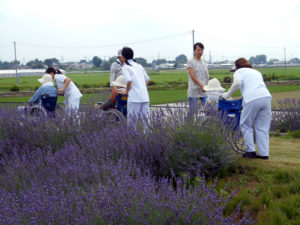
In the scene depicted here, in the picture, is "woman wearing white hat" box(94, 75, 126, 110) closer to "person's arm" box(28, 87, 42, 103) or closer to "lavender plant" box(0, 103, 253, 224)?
"lavender plant" box(0, 103, 253, 224)

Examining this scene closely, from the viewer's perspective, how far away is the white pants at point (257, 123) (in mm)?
6516

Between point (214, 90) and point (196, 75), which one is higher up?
point (196, 75)

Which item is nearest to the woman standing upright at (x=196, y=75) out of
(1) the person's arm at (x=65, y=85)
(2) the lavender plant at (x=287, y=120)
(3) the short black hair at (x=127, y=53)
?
(3) the short black hair at (x=127, y=53)

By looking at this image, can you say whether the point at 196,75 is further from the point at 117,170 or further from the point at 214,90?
the point at 117,170

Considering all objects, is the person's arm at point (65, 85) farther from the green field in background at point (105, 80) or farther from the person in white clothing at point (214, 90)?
the green field in background at point (105, 80)

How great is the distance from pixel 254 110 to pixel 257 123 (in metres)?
0.23

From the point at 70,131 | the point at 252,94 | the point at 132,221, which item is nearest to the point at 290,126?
the point at 252,94

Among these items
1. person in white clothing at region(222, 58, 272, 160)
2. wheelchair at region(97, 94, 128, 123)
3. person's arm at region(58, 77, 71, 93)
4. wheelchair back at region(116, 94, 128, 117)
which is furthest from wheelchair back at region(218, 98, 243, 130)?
person's arm at region(58, 77, 71, 93)

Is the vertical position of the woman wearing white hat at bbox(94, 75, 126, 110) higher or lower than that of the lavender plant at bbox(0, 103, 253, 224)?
higher

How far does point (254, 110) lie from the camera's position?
6.56m

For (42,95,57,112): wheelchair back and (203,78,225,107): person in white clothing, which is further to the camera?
(42,95,57,112): wheelchair back

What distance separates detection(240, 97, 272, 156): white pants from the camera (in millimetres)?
6516

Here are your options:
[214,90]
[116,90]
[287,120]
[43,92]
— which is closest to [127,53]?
[116,90]

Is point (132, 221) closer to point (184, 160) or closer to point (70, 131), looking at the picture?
point (184, 160)
